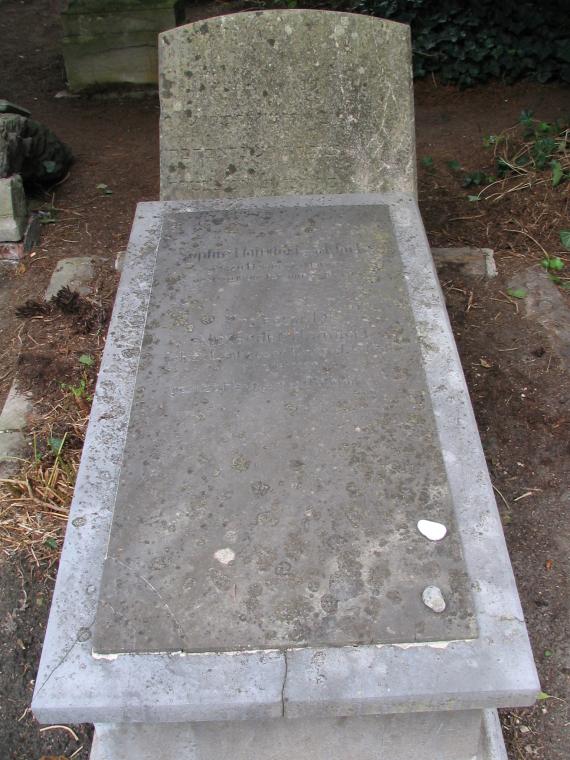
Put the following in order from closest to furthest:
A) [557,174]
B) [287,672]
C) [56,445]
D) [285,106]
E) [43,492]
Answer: [287,672] < [43,492] < [56,445] < [285,106] < [557,174]

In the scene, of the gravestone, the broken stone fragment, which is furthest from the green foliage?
the gravestone

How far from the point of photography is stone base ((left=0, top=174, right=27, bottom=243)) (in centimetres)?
399

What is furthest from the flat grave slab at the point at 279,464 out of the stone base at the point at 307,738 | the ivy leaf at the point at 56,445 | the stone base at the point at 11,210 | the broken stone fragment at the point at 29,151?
the broken stone fragment at the point at 29,151

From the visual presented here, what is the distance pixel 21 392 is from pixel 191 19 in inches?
233

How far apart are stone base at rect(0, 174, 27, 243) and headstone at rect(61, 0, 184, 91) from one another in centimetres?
261

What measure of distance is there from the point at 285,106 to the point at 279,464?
67.9 inches

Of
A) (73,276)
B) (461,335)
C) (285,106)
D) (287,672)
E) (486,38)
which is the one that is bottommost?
(461,335)

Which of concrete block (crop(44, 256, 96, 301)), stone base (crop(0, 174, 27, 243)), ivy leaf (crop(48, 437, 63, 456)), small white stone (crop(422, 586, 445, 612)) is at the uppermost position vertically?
small white stone (crop(422, 586, 445, 612))

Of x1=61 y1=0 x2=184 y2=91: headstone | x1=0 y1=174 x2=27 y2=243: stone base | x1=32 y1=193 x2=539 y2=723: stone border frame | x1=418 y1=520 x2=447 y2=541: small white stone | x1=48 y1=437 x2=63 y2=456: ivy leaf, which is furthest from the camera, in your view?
x1=61 y1=0 x2=184 y2=91: headstone

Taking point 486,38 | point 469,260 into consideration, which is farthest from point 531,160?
point 486,38

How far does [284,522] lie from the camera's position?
176 centimetres

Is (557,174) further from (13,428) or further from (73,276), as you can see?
(13,428)

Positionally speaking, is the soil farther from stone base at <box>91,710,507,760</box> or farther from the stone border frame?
the stone border frame

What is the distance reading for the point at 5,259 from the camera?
411 cm
